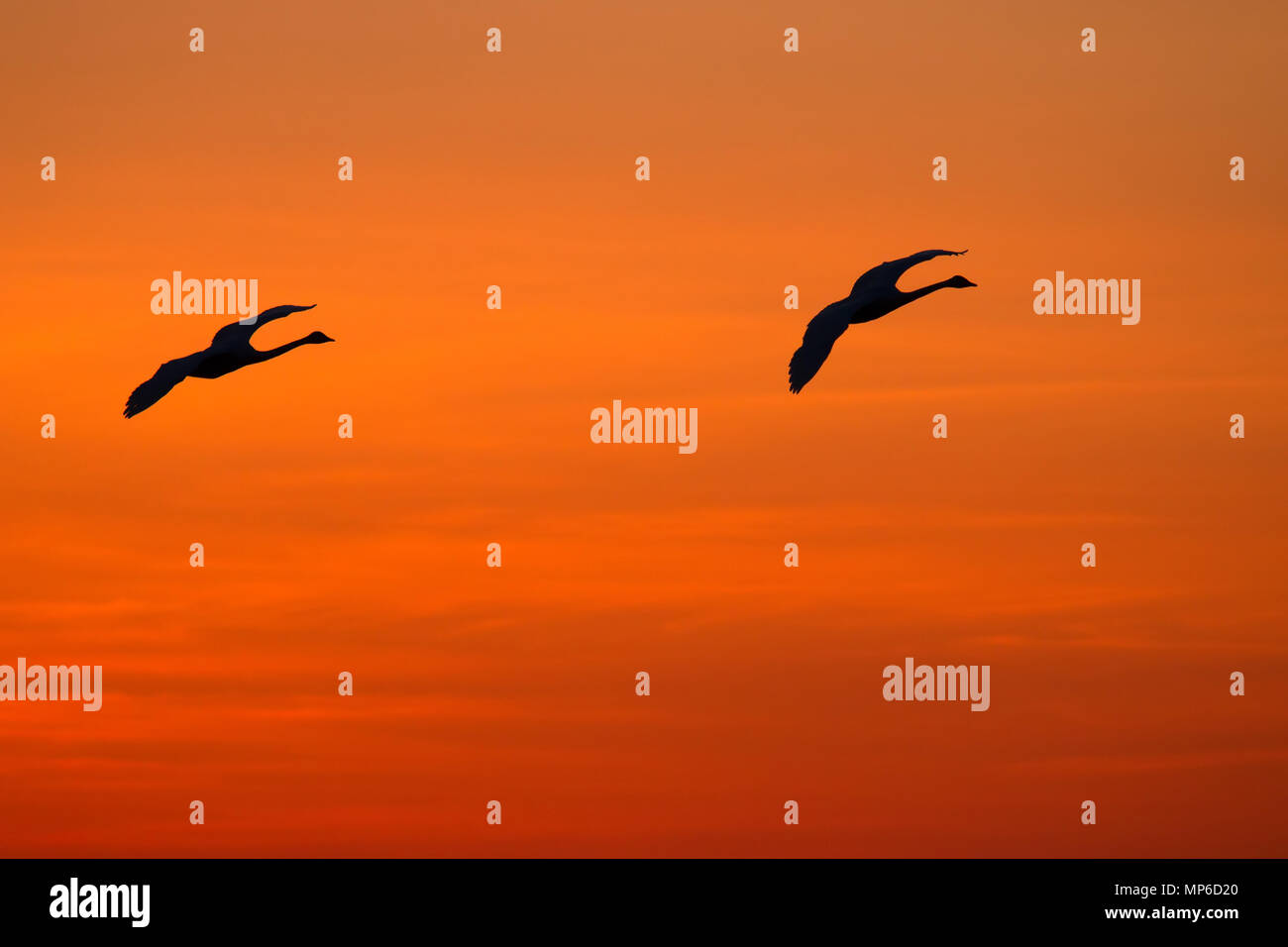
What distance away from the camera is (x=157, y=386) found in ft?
139

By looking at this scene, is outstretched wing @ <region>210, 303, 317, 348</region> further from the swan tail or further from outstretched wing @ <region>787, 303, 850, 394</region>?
outstretched wing @ <region>787, 303, 850, 394</region>

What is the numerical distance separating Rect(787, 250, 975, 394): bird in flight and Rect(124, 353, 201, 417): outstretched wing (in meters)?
13.7

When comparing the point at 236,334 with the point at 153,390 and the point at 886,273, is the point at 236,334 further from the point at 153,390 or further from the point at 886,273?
the point at 886,273

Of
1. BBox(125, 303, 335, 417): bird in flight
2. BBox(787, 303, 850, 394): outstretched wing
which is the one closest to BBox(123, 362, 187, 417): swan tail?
BBox(125, 303, 335, 417): bird in flight

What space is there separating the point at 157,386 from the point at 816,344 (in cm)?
1474

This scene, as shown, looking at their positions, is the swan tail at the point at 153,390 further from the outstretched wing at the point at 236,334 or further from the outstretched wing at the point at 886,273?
the outstretched wing at the point at 886,273

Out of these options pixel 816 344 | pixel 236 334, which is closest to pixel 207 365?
pixel 236 334

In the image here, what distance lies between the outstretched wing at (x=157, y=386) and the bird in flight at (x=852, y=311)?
540 inches

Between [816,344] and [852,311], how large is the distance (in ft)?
3.55

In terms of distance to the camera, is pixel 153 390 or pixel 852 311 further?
pixel 153 390

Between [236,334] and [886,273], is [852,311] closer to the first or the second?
[886,273]

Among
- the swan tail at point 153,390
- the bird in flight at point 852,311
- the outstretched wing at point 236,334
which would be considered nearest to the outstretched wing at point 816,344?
the bird in flight at point 852,311

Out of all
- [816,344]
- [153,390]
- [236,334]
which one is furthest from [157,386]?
[816,344]
